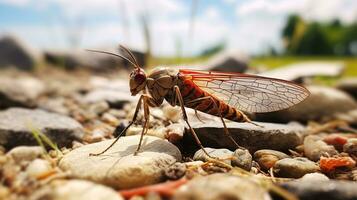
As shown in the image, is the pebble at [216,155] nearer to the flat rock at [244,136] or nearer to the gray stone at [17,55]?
the flat rock at [244,136]

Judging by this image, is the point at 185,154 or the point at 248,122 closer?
the point at 185,154

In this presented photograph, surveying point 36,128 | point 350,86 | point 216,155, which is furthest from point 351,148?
point 350,86

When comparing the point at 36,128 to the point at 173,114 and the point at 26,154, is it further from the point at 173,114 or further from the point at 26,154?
the point at 173,114

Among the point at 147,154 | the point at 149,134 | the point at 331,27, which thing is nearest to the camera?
the point at 147,154

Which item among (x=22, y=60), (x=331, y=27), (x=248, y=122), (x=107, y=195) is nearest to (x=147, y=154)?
(x=107, y=195)

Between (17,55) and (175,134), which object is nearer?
(175,134)

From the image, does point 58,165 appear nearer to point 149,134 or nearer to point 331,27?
point 149,134
